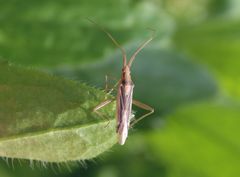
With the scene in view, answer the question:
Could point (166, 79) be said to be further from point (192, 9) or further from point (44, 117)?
point (44, 117)

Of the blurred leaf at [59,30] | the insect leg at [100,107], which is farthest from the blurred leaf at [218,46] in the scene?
the insect leg at [100,107]

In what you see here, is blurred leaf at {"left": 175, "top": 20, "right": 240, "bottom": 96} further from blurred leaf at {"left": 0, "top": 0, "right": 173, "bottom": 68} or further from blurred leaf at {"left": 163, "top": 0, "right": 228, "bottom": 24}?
blurred leaf at {"left": 0, "top": 0, "right": 173, "bottom": 68}

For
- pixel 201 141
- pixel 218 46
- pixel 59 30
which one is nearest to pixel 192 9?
pixel 218 46

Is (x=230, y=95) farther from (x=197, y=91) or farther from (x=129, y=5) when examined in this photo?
(x=129, y=5)

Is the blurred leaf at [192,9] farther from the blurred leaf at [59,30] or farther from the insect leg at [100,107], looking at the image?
the insect leg at [100,107]

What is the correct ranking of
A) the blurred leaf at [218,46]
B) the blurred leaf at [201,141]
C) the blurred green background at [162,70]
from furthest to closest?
the blurred leaf at [218,46]
the blurred leaf at [201,141]
the blurred green background at [162,70]

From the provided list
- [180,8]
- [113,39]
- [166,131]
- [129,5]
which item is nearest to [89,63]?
[113,39]

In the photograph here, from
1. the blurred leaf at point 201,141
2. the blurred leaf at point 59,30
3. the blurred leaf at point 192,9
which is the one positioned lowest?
the blurred leaf at point 201,141
